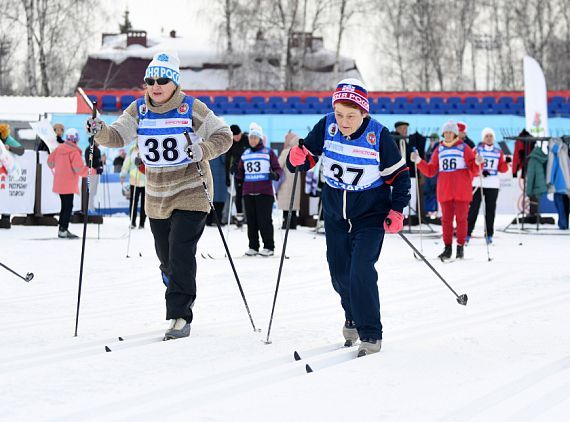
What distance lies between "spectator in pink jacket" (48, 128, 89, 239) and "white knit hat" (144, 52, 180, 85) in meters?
7.86

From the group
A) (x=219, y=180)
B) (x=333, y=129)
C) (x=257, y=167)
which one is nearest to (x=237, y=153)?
(x=219, y=180)

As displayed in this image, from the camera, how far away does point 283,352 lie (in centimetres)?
478

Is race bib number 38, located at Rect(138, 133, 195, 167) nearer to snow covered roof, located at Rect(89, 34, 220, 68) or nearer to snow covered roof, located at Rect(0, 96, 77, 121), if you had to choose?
snow covered roof, located at Rect(0, 96, 77, 121)

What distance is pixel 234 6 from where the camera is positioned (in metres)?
32.4

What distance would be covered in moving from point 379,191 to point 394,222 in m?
0.26

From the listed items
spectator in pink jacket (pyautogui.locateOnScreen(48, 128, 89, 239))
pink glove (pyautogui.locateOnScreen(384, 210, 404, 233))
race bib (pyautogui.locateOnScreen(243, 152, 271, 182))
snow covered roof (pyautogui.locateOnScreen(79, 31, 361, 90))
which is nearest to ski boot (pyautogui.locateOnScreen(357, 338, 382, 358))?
pink glove (pyautogui.locateOnScreen(384, 210, 404, 233))

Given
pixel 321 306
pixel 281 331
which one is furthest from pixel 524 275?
pixel 281 331

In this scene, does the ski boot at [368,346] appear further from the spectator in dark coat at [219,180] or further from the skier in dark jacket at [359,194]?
the spectator in dark coat at [219,180]

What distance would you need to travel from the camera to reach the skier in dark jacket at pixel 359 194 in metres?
A: 4.77

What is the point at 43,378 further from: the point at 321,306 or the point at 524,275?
the point at 524,275

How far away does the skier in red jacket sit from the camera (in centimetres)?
1005

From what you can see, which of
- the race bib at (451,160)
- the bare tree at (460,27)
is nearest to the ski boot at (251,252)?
the race bib at (451,160)

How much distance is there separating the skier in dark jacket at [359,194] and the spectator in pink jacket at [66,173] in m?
8.58

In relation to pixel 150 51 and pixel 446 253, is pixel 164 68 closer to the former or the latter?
pixel 446 253
